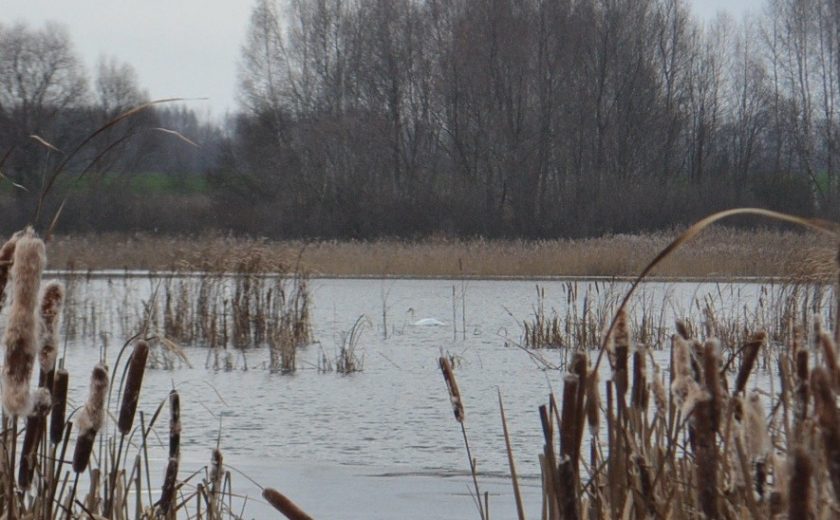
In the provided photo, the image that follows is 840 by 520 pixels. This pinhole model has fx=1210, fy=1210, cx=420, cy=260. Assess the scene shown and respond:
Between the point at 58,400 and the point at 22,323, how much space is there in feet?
1.82

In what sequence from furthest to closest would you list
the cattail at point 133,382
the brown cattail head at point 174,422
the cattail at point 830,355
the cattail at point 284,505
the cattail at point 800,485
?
the brown cattail head at point 174,422
the cattail at point 133,382
the cattail at point 284,505
the cattail at point 830,355
the cattail at point 800,485

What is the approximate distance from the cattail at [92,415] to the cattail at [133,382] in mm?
71

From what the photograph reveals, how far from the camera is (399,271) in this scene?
20.1m

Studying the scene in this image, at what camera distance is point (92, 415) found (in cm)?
157

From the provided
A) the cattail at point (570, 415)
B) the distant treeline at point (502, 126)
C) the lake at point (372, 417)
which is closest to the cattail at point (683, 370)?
the cattail at point (570, 415)

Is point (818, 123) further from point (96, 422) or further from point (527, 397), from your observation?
point (96, 422)

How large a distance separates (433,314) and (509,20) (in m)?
21.8

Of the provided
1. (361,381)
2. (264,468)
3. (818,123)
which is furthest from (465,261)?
(818,123)

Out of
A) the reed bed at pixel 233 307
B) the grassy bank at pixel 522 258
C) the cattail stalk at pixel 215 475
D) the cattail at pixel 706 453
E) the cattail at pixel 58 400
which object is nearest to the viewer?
the cattail at pixel 706 453

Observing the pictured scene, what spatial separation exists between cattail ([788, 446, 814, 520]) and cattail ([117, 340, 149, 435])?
94 centimetres

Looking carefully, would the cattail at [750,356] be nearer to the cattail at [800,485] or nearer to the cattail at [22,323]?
the cattail at [800,485]

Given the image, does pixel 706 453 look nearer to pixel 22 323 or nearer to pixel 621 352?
pixel 621 352

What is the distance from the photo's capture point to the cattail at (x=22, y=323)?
1361 mm

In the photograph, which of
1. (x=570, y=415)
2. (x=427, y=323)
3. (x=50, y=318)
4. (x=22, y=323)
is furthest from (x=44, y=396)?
(x=427, y=323)
